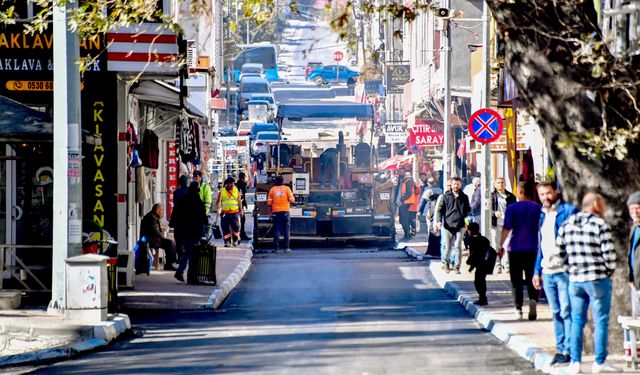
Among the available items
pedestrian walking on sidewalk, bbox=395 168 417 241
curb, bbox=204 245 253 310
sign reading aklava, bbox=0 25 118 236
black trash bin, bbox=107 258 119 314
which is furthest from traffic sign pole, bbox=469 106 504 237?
pedestrian walking on sidewalk, bbox=395 168 417 241

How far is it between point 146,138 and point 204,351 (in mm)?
12104

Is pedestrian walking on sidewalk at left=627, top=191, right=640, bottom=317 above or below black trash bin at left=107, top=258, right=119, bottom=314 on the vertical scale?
above

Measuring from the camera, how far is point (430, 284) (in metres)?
21.8

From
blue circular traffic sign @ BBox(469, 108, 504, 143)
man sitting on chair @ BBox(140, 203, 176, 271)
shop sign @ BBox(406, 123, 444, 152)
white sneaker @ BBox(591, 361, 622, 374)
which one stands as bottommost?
white sneaker @ BBox(591, 361, 622, 374)

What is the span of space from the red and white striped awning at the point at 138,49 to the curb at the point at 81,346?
5064 millimetres

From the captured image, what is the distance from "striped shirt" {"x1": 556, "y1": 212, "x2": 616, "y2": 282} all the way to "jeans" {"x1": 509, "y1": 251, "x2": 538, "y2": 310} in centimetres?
429

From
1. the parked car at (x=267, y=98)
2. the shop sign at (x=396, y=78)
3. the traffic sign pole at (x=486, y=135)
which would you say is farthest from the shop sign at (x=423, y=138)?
the parked car at (x=267, y=98)

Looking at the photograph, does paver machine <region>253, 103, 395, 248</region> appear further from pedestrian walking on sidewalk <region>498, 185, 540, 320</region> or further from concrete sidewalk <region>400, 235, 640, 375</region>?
pedestrian walking on sidewalk <region>498, 185, 540, 320</region>

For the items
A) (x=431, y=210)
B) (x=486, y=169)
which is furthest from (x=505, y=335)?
(x=431, y=210)

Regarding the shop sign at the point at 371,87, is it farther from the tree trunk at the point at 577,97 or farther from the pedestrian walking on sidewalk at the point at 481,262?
the tree trunk at the point at 577,97

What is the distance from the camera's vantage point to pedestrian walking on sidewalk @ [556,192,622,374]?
10.7 m

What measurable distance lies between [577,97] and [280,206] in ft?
59.6

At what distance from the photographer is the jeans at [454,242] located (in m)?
22.7

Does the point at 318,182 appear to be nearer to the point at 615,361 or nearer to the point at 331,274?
the point at 331,274
